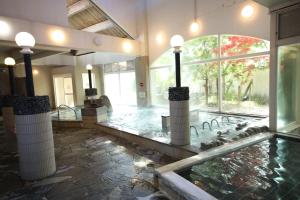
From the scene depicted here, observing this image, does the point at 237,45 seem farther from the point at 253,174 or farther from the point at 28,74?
the point at 28,74

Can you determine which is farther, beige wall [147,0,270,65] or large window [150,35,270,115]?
large window [150,35,270,115]

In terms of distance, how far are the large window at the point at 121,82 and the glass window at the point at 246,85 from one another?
5086mm

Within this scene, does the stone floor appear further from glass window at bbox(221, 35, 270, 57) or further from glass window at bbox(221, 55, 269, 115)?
glass window at bbox(221, 35, 270, 57)

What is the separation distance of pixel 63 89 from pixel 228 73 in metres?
9.48

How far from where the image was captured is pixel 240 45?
6.12 meters

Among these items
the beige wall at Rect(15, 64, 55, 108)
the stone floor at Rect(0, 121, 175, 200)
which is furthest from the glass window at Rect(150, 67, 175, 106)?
the beige wall at Rect(15, 64, 55, 108)

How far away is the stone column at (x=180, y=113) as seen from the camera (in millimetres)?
3445

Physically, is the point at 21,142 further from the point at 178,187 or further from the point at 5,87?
the point at 5,87

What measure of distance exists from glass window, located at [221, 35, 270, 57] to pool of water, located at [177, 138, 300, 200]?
11.3ft

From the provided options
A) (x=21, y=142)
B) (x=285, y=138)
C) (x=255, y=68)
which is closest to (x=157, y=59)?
(x=255, y=68)

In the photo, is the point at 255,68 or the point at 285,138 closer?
the point at 285,138

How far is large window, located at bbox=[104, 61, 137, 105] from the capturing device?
1048 cm

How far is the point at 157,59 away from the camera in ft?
28.9

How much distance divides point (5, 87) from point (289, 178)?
11.7 metres
